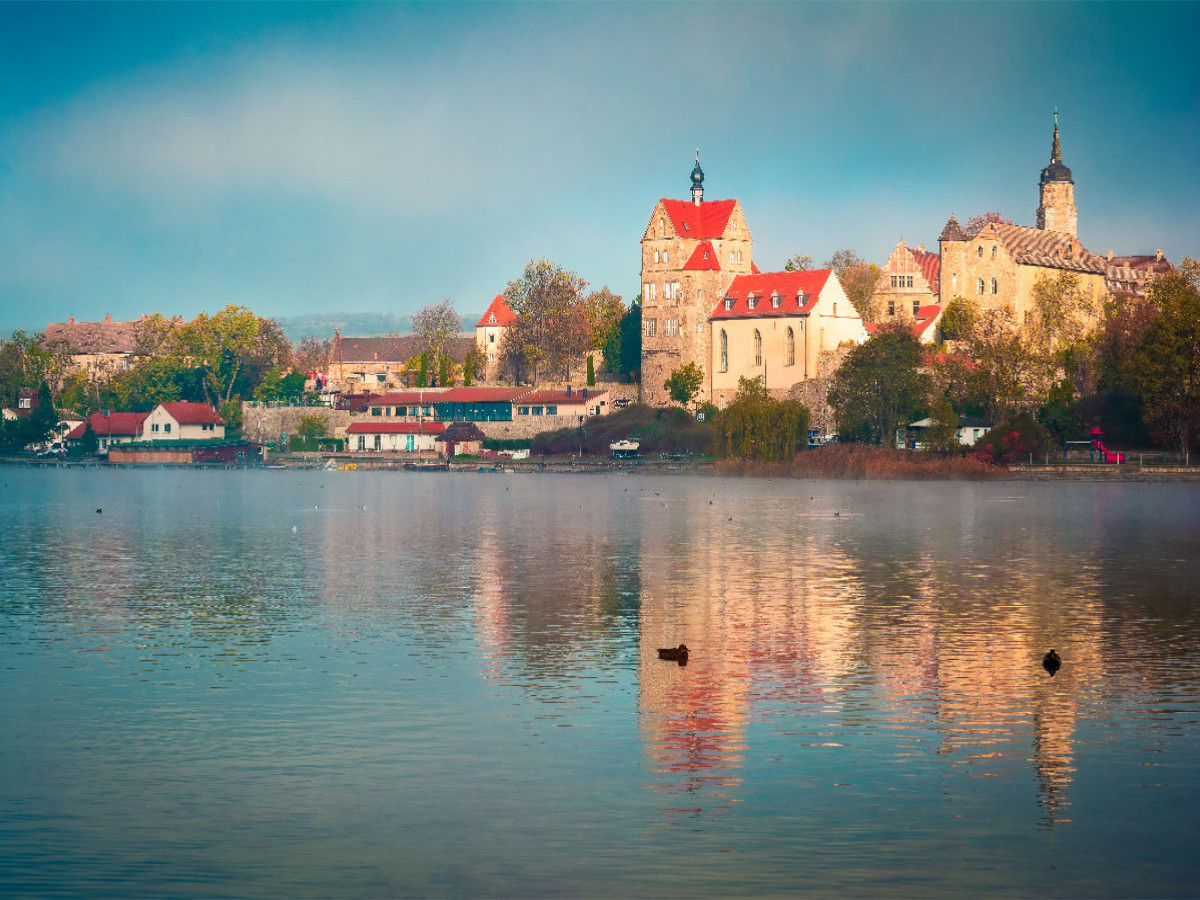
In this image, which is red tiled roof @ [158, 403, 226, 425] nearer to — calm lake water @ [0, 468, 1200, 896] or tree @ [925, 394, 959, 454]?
tree @ [925, 394, 959, 454]

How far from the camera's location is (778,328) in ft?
386

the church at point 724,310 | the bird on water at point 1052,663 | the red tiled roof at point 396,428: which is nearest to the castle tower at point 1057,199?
the church at point 724,310

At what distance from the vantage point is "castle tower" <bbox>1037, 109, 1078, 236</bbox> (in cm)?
13775

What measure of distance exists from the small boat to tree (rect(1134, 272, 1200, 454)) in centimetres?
4463

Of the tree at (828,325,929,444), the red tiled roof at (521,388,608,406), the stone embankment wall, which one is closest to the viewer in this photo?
the tree at (828,325,929,444)

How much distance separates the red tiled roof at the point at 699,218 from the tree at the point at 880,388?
95.8 ft

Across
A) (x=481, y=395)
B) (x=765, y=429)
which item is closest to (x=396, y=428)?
(x=481, y=395)

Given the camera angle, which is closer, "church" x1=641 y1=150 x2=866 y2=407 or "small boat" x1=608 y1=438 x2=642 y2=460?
"church" x1=641 y1=150 x2=866 y2=407

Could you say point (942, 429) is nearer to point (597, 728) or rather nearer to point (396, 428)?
point (396, 428)

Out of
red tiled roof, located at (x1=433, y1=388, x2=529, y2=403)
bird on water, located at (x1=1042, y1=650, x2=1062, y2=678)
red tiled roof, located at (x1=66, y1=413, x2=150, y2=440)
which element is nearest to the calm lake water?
bird on water, located at (x1=1042, y1=650, x2=1062, y2=678)

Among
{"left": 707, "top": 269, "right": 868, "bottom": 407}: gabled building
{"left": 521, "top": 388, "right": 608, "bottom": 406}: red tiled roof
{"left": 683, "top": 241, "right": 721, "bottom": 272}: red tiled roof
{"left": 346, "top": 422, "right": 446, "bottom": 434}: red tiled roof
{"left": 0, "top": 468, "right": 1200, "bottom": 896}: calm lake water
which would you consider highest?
{"left": 683, "top": 241, "right": 721, "bottom": 272}: red tiled roof

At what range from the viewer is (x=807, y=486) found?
9938cm

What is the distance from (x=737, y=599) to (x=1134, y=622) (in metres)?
8.38

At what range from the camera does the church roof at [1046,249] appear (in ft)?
399
